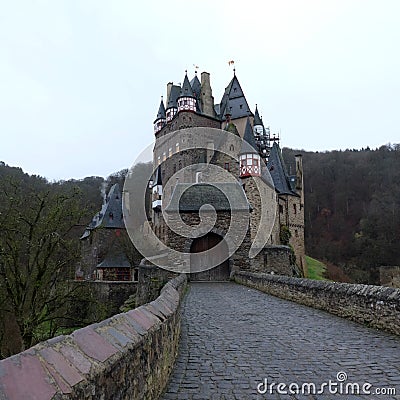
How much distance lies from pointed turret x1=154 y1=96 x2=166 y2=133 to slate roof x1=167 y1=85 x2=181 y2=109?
3692 mm

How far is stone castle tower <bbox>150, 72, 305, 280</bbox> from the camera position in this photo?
833 inches

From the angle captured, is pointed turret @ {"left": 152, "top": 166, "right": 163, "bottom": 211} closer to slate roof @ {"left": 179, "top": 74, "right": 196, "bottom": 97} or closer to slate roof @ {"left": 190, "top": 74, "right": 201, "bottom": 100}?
slate roof @ {"left": 179, "top": 74, "right": 196, "bottom": 97}

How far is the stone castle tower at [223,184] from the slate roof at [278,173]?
0.16ft

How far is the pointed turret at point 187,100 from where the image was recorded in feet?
165

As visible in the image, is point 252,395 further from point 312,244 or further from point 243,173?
point 312,244

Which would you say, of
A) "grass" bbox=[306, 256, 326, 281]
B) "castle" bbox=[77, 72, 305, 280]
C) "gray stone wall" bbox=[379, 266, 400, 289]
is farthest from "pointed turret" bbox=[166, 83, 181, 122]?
"gray stone wall" bbox=[379, 266, 400, 289]

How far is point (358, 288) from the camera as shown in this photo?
780cm

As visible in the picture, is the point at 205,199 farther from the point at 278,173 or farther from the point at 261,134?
the point at 261,134

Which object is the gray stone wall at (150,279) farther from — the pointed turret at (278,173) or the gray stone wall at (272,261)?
the pointed turret at (278,173)

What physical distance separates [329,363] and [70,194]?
44.9 feet

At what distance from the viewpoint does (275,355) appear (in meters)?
5.22

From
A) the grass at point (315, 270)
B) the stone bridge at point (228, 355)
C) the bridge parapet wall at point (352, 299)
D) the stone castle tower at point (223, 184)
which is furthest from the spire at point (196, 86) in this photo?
the stone bridge at point (228, 355)

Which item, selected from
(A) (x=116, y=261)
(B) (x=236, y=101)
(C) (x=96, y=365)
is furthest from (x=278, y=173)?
(C) (x=96, y=365)

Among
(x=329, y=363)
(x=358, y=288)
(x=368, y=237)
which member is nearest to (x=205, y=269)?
(x=358, y=288)
